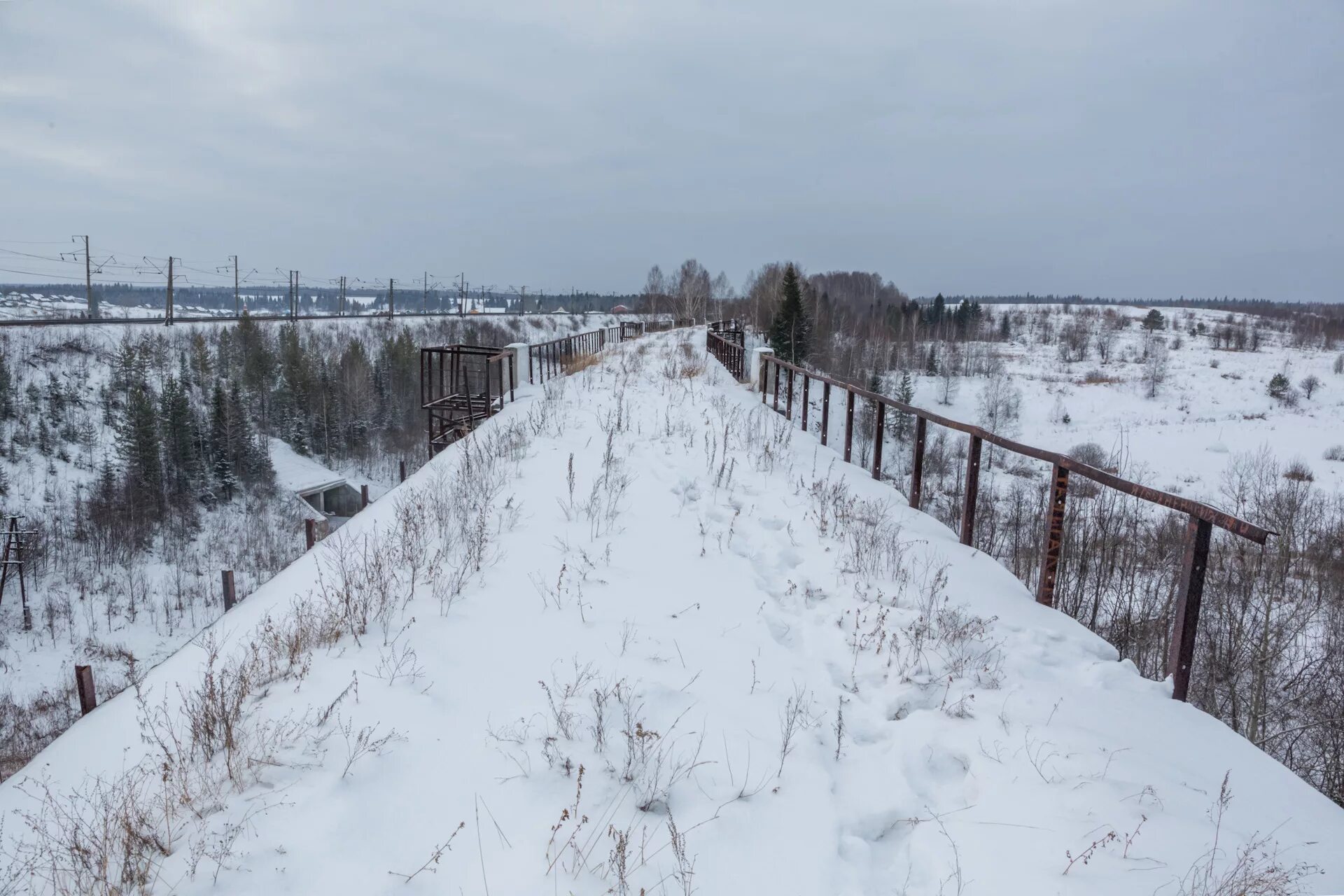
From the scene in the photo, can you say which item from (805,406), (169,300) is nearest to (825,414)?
(805,406)

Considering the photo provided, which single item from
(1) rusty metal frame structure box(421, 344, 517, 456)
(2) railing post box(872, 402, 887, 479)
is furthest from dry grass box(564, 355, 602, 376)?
(2) railing post box(872, 402, 887, 479)

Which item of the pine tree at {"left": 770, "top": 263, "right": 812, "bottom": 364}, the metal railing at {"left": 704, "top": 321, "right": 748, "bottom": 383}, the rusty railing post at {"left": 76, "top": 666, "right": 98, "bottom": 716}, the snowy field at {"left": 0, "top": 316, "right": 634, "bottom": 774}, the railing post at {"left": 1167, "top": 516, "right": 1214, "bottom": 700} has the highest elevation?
the pine tree at {"left": 770, "top": 263, "right": 812, "bottom": 364}

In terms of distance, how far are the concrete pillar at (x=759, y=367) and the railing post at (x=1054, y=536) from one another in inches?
369

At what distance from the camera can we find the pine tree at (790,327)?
4409 centimetres

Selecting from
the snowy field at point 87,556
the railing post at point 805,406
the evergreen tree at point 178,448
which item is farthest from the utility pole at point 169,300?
the railing post at point 805,406

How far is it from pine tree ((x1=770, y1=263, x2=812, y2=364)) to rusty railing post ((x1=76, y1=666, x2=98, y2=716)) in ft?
131

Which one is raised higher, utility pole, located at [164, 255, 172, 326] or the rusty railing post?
utility pole, located at [164, 255, 172, 326]

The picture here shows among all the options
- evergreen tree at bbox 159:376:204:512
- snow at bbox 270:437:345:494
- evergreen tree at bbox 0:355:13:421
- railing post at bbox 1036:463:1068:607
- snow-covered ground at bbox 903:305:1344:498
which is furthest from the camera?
snow at bbox 270:437:345:494

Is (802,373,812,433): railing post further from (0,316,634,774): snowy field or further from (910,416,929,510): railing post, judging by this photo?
(0,316,634,774): snowy field

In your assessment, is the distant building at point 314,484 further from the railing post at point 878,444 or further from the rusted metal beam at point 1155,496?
the rusted metal beam at point 1155,496

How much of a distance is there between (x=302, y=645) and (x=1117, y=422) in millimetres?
64355

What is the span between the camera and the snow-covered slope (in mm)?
2438

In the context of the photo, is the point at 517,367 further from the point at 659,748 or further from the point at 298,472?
the point at 298,472

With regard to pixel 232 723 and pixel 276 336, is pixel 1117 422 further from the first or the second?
pixel 276 336
